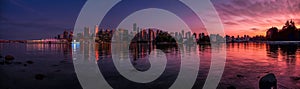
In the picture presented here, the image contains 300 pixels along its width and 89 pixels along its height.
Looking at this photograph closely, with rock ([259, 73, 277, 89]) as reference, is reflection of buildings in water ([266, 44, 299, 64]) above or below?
below

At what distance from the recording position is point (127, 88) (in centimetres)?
2000

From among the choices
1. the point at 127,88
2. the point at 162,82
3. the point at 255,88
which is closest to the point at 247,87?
the point at 255,88

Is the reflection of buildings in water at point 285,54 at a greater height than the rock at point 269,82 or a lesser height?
lesser

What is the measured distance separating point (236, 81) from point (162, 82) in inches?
297

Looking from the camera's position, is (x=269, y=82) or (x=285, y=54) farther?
(x=285, y=54)

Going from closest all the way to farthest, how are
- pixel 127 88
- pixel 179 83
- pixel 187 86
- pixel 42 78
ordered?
pixel 127 88, pixel 187 86, pixel 179 83, pixel 42 78

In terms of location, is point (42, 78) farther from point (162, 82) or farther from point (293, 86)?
point (293, 86)

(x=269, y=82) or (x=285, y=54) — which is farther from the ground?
(x=269, y=82)

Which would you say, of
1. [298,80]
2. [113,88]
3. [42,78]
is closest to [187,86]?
[113,88]

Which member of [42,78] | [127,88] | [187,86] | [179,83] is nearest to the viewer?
[127,88]

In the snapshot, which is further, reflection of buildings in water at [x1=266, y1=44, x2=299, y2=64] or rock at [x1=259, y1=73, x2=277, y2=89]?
reflection of buildings in water at [x1=266, y1=44, x2=299, y2=64]

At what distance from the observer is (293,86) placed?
20609 mm

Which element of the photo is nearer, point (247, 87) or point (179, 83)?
point (247, 87)

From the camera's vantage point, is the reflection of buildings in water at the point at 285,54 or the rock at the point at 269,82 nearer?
the rock at the point at 269,82
